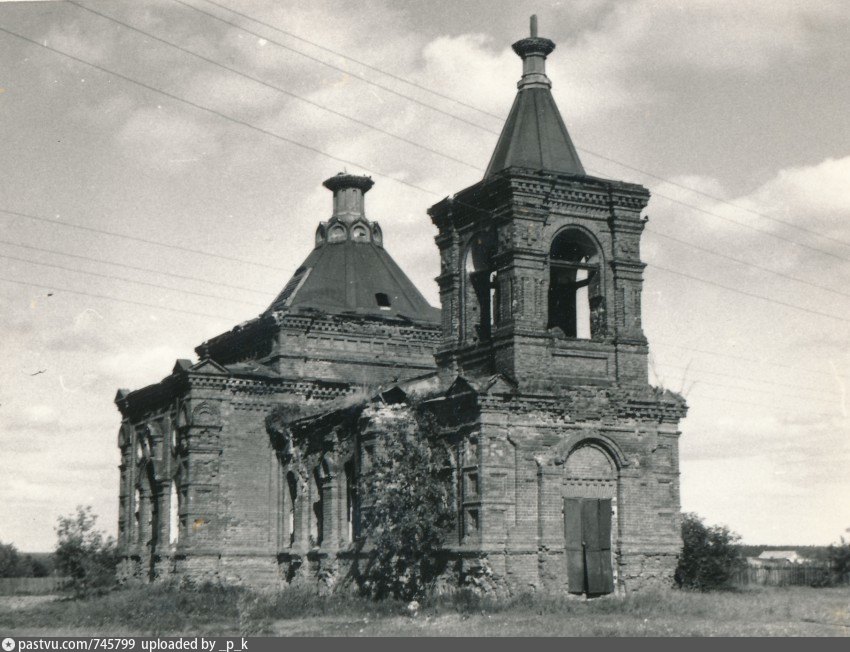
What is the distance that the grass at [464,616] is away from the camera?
1938 cm

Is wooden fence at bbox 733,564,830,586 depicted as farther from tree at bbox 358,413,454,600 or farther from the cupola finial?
the cupola finial

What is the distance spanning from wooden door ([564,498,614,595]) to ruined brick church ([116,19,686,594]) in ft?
0.13

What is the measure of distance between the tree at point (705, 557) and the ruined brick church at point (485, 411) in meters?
1.69

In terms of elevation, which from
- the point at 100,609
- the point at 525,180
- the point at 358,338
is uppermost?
the point at 525,180

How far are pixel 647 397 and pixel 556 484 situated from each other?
9.29 feet

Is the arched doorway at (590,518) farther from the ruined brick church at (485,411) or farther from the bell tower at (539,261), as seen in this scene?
the bell tower at (539,261)

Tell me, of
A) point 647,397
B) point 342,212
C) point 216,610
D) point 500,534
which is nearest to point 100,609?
point 216,610

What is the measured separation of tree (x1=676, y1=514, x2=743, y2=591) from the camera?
2619cm

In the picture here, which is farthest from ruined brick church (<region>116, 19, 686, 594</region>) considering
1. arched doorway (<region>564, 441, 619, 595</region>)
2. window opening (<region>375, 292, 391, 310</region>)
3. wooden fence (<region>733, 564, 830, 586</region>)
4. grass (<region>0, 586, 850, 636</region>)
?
wooden fence (<region>733, 564, 830, 586</region>)

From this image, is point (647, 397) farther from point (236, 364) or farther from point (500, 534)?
point (236, 364)

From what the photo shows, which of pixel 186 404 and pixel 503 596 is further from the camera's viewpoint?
pixel 186 404

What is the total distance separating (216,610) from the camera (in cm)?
2422

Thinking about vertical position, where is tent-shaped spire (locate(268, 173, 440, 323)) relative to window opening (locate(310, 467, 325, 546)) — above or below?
above

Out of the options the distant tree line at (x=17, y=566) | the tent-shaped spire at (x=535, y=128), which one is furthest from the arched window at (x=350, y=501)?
the distant tree line at (x=17, y=566)
